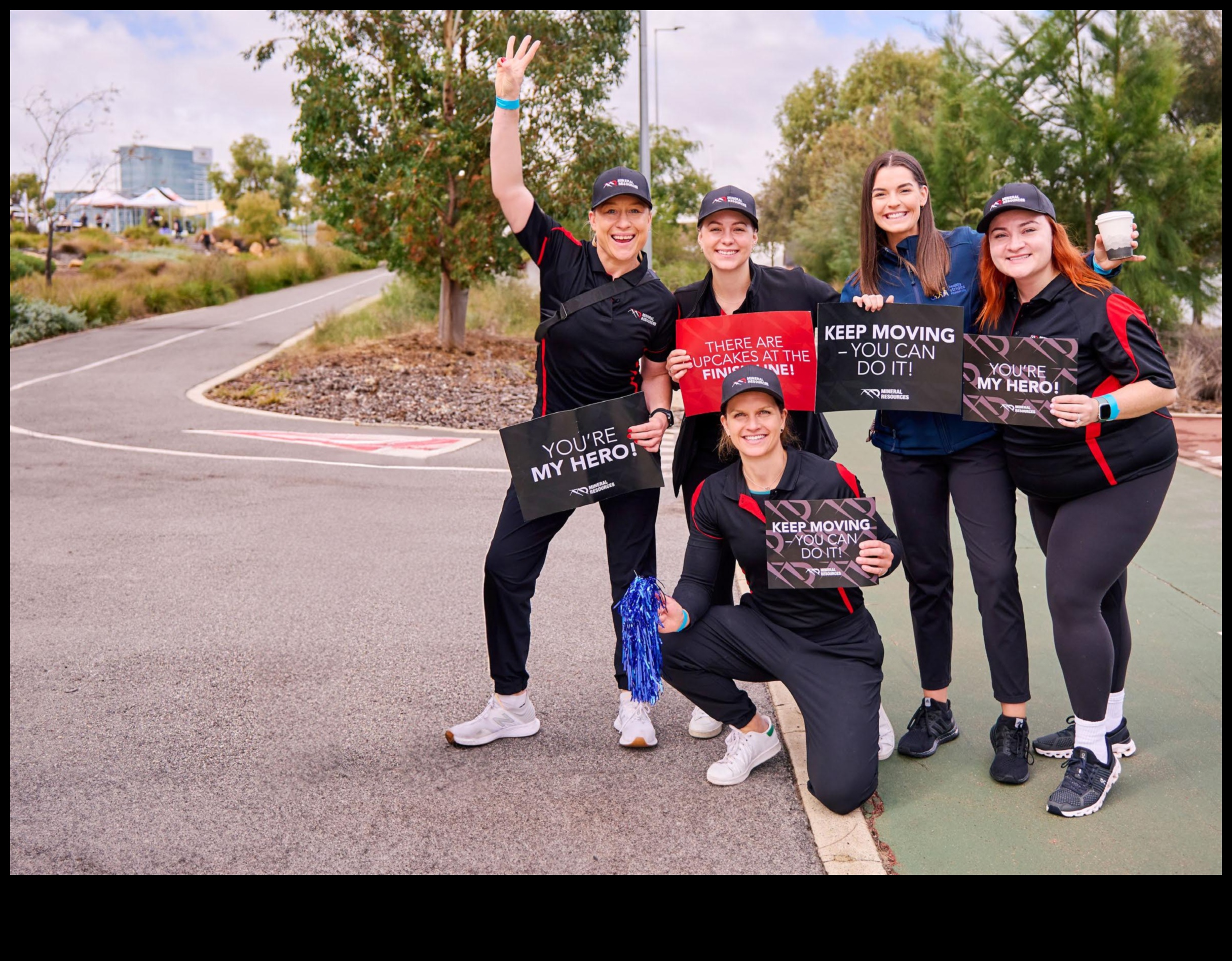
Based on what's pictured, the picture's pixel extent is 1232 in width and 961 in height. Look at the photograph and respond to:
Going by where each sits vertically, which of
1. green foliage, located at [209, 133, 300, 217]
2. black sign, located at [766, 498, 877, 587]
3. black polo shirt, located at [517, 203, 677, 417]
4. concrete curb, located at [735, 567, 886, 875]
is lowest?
concrete curb, located at [735, 567, 886, 875]

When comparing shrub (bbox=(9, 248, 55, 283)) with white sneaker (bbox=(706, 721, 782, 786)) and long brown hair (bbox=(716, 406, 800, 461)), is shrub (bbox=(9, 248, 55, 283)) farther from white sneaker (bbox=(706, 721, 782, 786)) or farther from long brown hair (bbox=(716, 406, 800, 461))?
white sneaker (bbox=(706, 721, 782, 786))

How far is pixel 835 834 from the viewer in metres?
3.81

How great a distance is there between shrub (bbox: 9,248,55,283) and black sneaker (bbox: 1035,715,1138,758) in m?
28.5

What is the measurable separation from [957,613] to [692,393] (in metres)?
2.71

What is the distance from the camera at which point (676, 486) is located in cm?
464

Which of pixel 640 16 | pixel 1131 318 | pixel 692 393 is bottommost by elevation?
pixel 692 393

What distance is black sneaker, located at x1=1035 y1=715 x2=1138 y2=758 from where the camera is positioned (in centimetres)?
438

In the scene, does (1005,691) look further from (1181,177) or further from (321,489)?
(1181,177)

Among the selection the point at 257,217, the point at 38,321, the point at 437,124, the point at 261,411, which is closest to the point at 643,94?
the point at 437,124

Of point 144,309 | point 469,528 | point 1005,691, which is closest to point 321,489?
point 469,528

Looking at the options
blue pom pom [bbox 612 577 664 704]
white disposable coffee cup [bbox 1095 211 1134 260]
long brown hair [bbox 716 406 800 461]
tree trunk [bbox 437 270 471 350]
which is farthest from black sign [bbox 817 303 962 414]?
tree trunk [bbox 437 270 471 350]

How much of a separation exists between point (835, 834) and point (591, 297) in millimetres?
2097

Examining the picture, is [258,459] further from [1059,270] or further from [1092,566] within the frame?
[1092,566]

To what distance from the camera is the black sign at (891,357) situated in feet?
13.7
